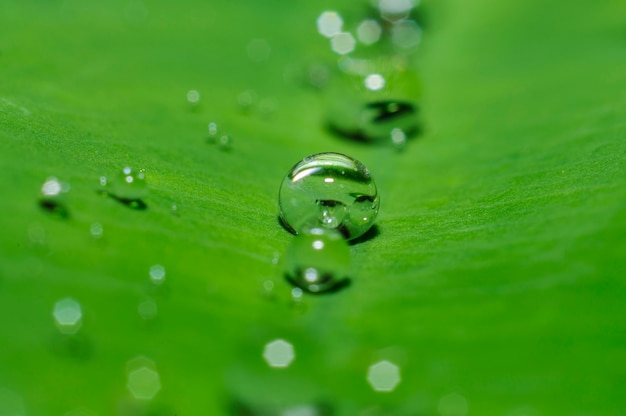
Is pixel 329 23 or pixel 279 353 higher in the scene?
pixel 329 23

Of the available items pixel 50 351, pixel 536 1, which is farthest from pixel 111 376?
pixel 536 1

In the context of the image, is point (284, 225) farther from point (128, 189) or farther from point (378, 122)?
point (378, 122)

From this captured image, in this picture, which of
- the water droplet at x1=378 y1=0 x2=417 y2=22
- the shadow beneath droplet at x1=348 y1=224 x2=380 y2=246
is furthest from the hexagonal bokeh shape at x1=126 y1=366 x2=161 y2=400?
the water droplet at x1=378 y1=0 x2=417 y2=22

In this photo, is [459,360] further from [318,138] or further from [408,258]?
[318,138]

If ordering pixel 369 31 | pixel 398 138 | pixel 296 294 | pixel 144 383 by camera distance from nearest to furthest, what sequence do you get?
pixel 144 383 → pixel 296 294 → pixel 398 138 → pixel 369 31

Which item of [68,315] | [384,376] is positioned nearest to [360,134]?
[384,376]

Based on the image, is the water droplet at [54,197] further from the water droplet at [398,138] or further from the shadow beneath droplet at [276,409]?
the water droplet at [398,138]

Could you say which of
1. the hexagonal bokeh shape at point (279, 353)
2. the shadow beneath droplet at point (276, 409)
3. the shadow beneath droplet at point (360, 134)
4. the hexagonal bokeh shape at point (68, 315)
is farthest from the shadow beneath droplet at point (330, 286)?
the shadow beneath droplet at point (360, 134)
